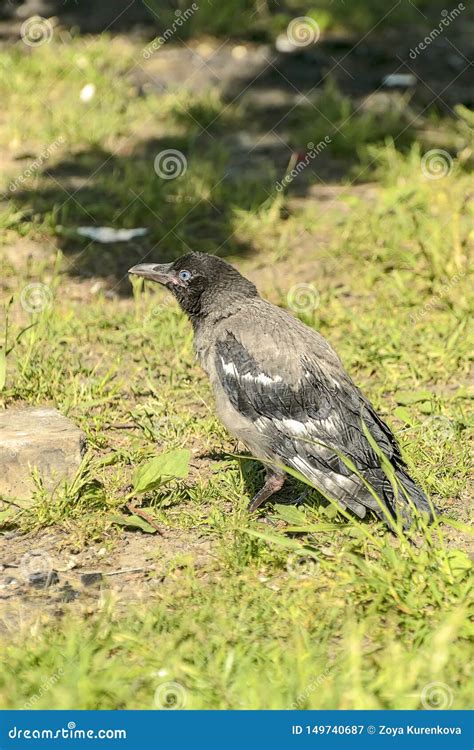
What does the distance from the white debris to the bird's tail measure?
14.8 ft

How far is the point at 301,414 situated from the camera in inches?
233

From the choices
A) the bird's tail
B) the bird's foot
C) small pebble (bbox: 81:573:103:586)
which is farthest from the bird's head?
small pebble (bbox: 81:573:103:586)

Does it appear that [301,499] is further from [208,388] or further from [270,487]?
[208,388]

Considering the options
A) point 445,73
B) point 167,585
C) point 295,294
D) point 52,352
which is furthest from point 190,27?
point 167,585

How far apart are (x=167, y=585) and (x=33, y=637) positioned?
30.1 inches

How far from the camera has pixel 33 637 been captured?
4844mm

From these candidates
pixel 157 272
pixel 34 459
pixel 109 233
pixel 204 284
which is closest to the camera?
pixel 34 459

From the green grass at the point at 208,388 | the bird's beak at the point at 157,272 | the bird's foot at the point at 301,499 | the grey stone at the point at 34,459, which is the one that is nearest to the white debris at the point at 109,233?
the green grass at the point at 208,388

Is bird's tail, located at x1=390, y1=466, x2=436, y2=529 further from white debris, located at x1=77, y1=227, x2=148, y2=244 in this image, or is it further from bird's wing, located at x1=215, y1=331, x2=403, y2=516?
white debris, located at x1=77, y1=227, x2=148, y2=244

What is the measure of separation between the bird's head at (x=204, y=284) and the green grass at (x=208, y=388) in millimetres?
786

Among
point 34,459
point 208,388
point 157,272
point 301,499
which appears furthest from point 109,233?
point 301,499

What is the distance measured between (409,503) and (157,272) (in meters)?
2.23

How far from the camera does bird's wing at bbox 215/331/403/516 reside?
579 cm

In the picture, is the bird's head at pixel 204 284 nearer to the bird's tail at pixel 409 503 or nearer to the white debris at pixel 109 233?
the bird's tail at pixel 409 503
